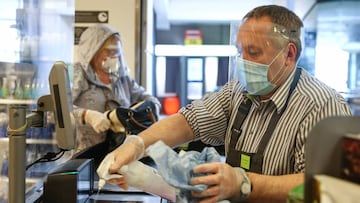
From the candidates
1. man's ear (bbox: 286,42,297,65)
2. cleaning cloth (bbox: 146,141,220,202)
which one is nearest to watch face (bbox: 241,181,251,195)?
cleaning cloth (bbox: 146,141,220,202)

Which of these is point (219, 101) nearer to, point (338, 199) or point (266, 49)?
point (266, 49)

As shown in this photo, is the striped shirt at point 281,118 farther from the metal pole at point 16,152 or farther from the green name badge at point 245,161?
the metal pole at point 16,152

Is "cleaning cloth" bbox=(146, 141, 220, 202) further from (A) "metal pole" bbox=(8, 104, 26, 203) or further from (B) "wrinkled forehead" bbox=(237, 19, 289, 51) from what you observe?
(B) "wrinkled forehead" bbox=(237, 19, 289, 51)

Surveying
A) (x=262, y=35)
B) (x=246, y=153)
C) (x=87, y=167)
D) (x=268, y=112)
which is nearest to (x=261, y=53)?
(x=262, y=35)

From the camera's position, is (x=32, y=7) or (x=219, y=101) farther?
(x=32, y=7)

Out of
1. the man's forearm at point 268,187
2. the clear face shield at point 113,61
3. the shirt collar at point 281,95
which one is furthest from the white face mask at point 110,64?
the man's forearm at point 268,187

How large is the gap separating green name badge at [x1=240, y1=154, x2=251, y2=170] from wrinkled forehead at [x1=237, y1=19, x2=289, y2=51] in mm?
292

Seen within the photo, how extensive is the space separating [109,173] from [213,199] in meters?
0.28

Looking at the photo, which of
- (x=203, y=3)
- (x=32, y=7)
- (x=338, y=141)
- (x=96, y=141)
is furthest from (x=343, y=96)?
(x=203, y=3)

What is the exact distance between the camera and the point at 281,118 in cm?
99

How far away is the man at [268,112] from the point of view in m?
0.87

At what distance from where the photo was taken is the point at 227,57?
49.3 inches

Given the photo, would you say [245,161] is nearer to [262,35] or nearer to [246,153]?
[246,153]

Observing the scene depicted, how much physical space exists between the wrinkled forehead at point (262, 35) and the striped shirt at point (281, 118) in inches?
4.3
